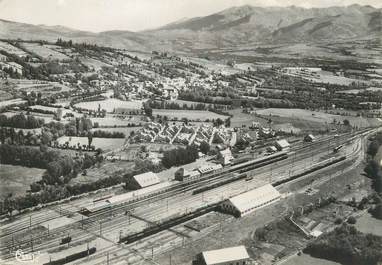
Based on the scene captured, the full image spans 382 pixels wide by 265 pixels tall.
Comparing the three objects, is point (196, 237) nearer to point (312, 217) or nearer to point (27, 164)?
point (312, 217)

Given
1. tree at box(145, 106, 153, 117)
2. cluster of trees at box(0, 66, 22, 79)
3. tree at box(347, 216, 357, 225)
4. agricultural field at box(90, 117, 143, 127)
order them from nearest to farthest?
tree at box(347, 216, 357, 225), agricultural field at box(90, 117, 143, 127), tree at box(145, 106, 153, 117), cluster of trees at box(0, 66, 22, 79)

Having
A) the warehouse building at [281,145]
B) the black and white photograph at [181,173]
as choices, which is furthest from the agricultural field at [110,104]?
the warehouse building at [281,145]

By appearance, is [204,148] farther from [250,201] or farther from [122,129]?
[250,201]

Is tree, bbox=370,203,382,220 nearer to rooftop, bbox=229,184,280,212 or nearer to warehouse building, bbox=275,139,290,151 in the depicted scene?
rooftop, bbox=229,184,280,212

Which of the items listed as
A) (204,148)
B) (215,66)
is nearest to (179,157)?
(204,148)

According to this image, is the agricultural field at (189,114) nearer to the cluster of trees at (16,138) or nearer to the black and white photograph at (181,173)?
the black and white photograph at (181,173)

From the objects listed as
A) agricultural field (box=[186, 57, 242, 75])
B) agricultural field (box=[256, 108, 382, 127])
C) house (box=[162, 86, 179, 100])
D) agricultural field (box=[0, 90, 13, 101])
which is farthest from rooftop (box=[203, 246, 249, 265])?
agricultural field (box=[186, 57, 242, 75])

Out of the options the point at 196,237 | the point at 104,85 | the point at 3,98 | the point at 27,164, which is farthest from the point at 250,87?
the point at 196,237
